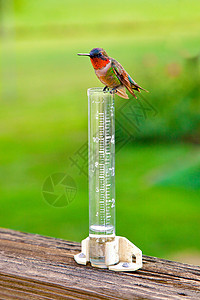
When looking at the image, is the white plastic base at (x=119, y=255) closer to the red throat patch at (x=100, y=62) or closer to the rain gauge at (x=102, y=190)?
the rain gauge at (x=102, y=190)

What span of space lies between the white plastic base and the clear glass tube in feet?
0.05

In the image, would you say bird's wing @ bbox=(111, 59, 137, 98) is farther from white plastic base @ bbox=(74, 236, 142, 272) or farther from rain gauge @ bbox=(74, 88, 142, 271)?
white plastic base @ bbox=(74, 236, 142, 272)

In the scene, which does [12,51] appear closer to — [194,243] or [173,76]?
[173,76]

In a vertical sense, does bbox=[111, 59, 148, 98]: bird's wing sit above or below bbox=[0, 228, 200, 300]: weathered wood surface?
above

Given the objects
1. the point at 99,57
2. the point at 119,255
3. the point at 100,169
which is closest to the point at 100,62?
the point at 99,57

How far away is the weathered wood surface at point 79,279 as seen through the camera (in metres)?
0.80

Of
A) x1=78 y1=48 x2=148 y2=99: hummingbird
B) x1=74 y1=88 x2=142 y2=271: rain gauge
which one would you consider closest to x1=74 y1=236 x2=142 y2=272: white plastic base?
x1=74 y1=88 x2=142 y2=271: rain gauge

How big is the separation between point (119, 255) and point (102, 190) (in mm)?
152

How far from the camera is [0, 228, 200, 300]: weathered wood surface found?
2.63ft

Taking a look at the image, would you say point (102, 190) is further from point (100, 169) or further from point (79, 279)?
point (79, 279)

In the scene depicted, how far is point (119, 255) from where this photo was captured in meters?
0.97

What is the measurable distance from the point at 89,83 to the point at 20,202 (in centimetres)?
112

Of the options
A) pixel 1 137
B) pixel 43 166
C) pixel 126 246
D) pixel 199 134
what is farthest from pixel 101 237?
pixel 1 137

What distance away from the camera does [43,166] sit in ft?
11.2
